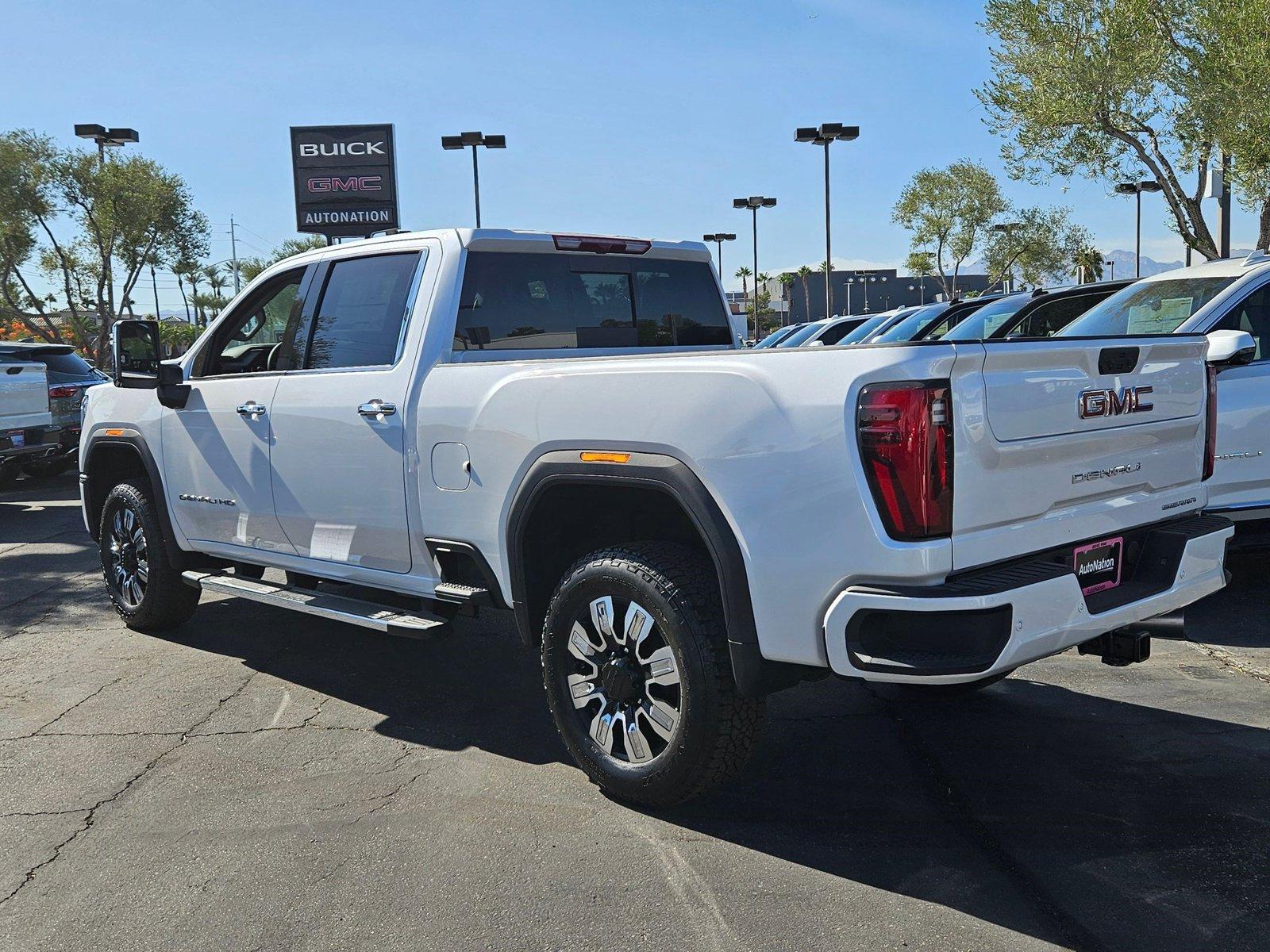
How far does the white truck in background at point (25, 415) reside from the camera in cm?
1221

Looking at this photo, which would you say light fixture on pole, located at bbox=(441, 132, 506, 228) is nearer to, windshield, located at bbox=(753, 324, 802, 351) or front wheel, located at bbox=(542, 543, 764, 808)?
windshield, located at bbox=(753, 324, 802, 351)

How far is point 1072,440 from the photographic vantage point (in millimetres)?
3535

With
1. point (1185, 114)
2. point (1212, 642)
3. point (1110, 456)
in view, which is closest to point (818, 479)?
point (1110, 456)

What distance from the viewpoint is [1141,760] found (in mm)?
4297

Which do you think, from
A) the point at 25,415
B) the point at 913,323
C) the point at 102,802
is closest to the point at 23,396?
the point at 25,415

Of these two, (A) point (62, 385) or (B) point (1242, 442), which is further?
(A) point (62, 385)

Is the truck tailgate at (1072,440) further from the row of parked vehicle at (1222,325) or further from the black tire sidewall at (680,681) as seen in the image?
the row of parked vehicle at (1222,325)

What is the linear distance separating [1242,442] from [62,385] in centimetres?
1290

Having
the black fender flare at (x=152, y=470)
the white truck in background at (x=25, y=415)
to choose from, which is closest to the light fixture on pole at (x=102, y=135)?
the white truck in background at (x=25, y=415)

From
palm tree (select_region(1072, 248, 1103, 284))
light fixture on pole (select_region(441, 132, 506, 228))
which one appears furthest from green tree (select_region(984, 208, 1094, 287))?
light fixture on pole (select_region(441, 132, 506, 228))

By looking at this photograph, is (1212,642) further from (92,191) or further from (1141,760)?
(92,191)

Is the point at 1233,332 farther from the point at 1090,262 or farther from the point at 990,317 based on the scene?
the point at 1090,262

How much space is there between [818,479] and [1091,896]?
4.57ft

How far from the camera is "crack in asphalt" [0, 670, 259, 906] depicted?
11.7 feet
